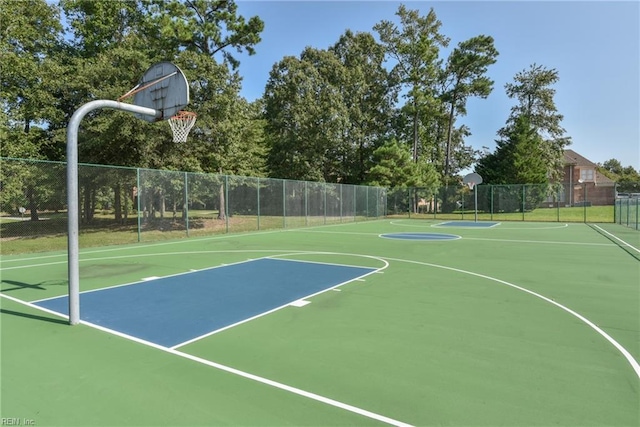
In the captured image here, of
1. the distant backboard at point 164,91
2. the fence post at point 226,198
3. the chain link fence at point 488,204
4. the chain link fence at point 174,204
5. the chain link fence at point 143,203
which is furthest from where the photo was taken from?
the chain link fence at point 488,204

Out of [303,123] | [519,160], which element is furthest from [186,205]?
[519,160]

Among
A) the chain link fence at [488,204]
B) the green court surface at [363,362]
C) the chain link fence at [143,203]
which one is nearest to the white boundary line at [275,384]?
the green court surface at [363,362]

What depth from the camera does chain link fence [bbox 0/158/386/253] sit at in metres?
12.0

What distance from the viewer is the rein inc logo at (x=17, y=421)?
8.36ft

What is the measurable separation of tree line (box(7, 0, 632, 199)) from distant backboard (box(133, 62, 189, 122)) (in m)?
11.0

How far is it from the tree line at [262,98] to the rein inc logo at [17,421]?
15091 mm

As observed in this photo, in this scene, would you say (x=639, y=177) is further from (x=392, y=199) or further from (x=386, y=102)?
(x=392, y=199)

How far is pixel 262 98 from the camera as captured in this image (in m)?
38.6

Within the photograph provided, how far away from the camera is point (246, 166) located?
943 inches

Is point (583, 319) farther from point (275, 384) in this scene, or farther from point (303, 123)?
point (303, 123)

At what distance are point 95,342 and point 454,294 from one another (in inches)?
190

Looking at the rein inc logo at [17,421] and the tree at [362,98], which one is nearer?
the rein inc logo at [17,421]

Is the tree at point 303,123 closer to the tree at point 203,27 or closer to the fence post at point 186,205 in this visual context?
the tree at point 203,27

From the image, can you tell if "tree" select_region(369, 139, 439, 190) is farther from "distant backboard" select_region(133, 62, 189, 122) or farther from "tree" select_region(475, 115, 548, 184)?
"distant backboard" select_region(133, 62, 189, 122)
